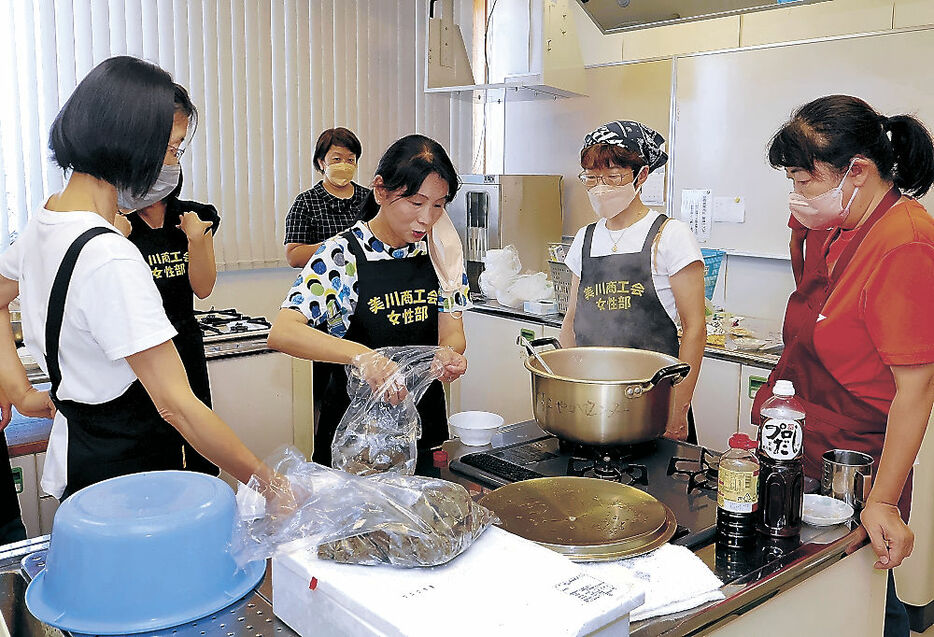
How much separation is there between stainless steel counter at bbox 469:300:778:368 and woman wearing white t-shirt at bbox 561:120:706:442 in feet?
2.36

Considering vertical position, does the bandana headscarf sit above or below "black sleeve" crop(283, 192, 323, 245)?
above

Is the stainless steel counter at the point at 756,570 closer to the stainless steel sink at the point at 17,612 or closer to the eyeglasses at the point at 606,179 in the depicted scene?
the stainless steel sink at the point at 17,612

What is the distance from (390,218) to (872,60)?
241 cm

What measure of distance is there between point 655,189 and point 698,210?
27cm

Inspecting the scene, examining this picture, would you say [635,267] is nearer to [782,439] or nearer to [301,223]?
[782,439]

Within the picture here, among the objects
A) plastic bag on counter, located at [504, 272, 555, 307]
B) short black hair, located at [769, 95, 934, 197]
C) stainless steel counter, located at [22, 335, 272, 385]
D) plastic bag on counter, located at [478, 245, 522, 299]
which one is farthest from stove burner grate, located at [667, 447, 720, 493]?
plastic bag on counter, located at [478, 245, 522, 299]

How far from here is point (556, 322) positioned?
3.51 meters

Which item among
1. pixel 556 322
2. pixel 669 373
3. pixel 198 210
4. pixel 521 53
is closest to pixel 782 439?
pixel 669 373

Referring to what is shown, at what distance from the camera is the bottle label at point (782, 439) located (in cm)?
125

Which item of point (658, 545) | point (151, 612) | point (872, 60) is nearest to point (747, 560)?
point (658, 545)

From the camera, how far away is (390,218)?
1908 millimetres

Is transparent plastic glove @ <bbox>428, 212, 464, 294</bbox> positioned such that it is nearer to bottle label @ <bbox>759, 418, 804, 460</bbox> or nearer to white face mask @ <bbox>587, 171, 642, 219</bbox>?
white face mask @ <bbox>587, 171, 642, 219</bbox>

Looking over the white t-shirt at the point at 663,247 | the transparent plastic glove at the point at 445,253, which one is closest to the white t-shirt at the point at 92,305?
the transparent plastic glove at the point at 445,253

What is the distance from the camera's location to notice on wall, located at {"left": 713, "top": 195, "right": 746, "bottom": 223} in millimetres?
3639
